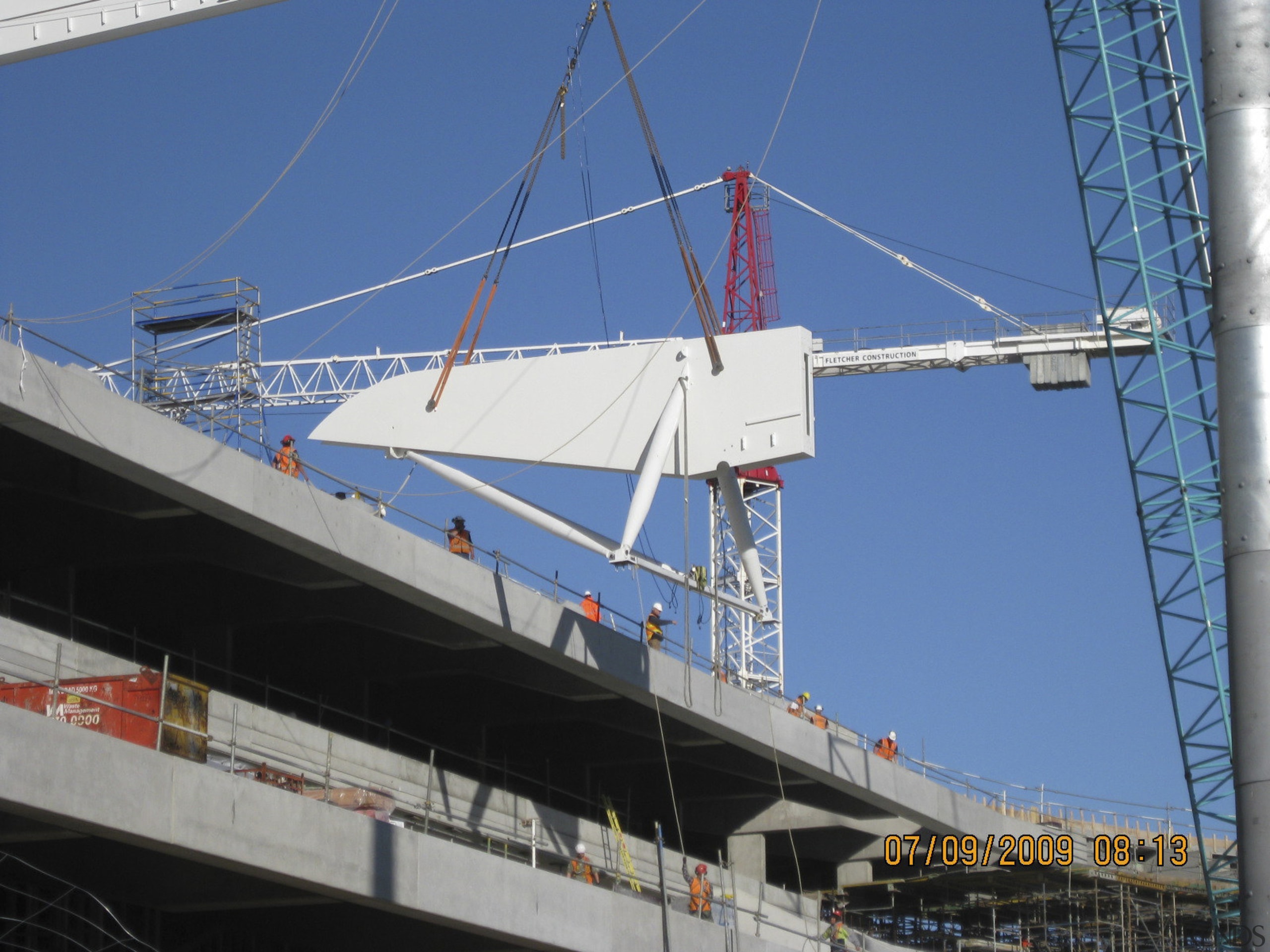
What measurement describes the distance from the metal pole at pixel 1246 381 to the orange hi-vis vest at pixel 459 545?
1919cm

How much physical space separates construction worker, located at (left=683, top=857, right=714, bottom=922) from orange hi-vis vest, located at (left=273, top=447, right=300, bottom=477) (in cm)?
1289

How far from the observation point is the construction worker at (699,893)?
3688 centimetres

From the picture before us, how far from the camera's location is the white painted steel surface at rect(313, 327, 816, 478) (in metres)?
32.6

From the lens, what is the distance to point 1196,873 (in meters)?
55.1

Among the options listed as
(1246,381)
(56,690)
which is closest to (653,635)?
(56,690)

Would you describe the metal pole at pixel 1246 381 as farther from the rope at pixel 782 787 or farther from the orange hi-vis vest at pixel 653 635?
the rope at pixel 782 787

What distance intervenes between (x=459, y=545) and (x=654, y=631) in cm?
687

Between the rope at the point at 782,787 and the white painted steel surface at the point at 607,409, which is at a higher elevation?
the white painted steel surface at the point at 607,409

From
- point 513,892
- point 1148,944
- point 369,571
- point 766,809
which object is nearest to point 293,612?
point 369,571

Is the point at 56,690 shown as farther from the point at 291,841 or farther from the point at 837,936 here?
the point at 837,936

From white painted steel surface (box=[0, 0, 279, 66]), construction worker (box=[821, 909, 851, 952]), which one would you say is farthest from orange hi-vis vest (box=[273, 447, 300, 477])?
construction worker (box=[821, 909, 851, 952])

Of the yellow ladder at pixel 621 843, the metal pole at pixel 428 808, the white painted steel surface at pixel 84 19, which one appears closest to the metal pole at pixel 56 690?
the metal pole at pixel 428 808

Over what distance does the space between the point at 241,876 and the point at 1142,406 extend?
22683 millimetres

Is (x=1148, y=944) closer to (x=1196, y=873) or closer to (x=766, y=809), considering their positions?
(x=1196, y=873)
